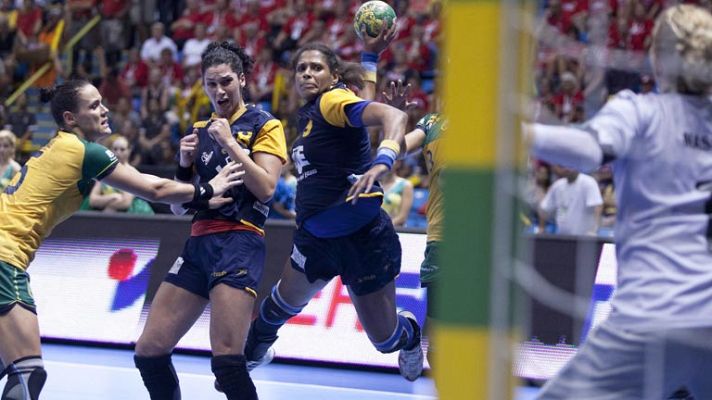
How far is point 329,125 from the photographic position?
5.78 m

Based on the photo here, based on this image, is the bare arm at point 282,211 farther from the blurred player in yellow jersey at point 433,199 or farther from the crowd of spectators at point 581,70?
the blurred player in yellow jersey at point 433,199

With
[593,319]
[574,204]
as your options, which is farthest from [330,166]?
[574,204]

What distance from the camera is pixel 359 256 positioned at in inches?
236

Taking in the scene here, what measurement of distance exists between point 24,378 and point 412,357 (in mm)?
2556

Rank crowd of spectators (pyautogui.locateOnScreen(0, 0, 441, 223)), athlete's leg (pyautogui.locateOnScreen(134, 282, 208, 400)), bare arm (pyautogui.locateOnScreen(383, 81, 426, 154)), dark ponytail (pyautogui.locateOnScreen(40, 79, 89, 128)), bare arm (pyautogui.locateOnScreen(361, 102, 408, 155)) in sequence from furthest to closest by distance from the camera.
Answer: crowd of spectators (pyautogui.locateOnScreen(0, 0, 441, 223)), bare arm (pyautogui.locateOnScreen(383, 81, 426, 154)), athlete's leg (pyautogui.locateOnScreen(134, 282, 208, 400)), dark ponytail (pyautogui.locateOnScreen(40, 79, 89, 128)), bare arm (pyautogui.locateOnScreen(361, 102, 408, 155))

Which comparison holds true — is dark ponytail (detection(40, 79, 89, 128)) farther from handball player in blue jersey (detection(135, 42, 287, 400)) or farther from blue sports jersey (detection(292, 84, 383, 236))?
blue sports jersey (detection(292, 84, 383, 236))

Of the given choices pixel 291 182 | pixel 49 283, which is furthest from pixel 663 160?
pixel 291 182

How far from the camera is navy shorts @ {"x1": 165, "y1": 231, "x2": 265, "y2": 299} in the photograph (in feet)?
17.2

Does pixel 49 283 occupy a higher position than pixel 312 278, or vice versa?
pixel 312 278

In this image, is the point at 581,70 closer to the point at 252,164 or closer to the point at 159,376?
the point at 252,164

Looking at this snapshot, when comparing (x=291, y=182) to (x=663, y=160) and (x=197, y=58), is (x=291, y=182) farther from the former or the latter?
(x=663, y=160)

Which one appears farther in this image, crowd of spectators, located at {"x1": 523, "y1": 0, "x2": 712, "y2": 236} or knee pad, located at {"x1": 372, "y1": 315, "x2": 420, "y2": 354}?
crowd of spectators, located at {"x1": 523, "y1": 0, "x2": 712, "y2": 236}

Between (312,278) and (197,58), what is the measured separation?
10.6m

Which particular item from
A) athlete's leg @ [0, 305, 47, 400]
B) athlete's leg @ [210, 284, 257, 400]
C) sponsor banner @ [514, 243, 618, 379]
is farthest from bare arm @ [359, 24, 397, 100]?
sponsor banner @ [514, 243, 618, 379]
